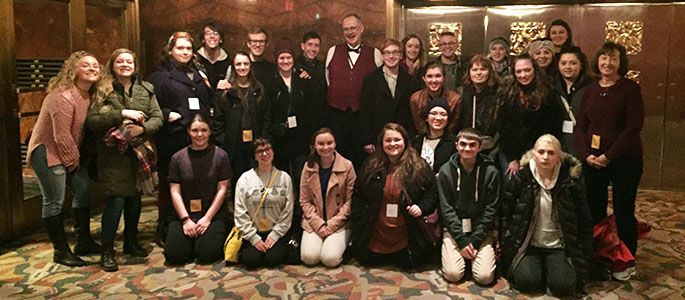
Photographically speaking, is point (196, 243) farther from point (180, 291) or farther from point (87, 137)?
point (87, 137)

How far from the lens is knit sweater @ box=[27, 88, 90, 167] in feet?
13.2

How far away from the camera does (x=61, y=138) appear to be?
4047 mm

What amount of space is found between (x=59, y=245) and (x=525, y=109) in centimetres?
342

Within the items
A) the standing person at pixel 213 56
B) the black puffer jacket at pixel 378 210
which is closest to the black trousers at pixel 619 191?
the black puffer jacket at pixel 378 210

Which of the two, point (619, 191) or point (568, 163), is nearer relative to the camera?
point (568, 163)

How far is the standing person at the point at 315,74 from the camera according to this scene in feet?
16.3

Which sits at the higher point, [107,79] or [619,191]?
[107,79]

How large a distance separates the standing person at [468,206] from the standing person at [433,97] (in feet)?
1.34

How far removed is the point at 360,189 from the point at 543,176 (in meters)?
1.24

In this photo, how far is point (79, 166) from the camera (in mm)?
4270

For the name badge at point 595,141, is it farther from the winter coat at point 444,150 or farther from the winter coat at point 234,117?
the winter coat at point 234,117

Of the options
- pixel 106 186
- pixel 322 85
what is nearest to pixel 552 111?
pixel 322 85

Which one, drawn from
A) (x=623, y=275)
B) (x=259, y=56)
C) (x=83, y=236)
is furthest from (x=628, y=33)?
(x=83, y=236)

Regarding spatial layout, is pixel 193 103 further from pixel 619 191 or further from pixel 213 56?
pixel 619 191
